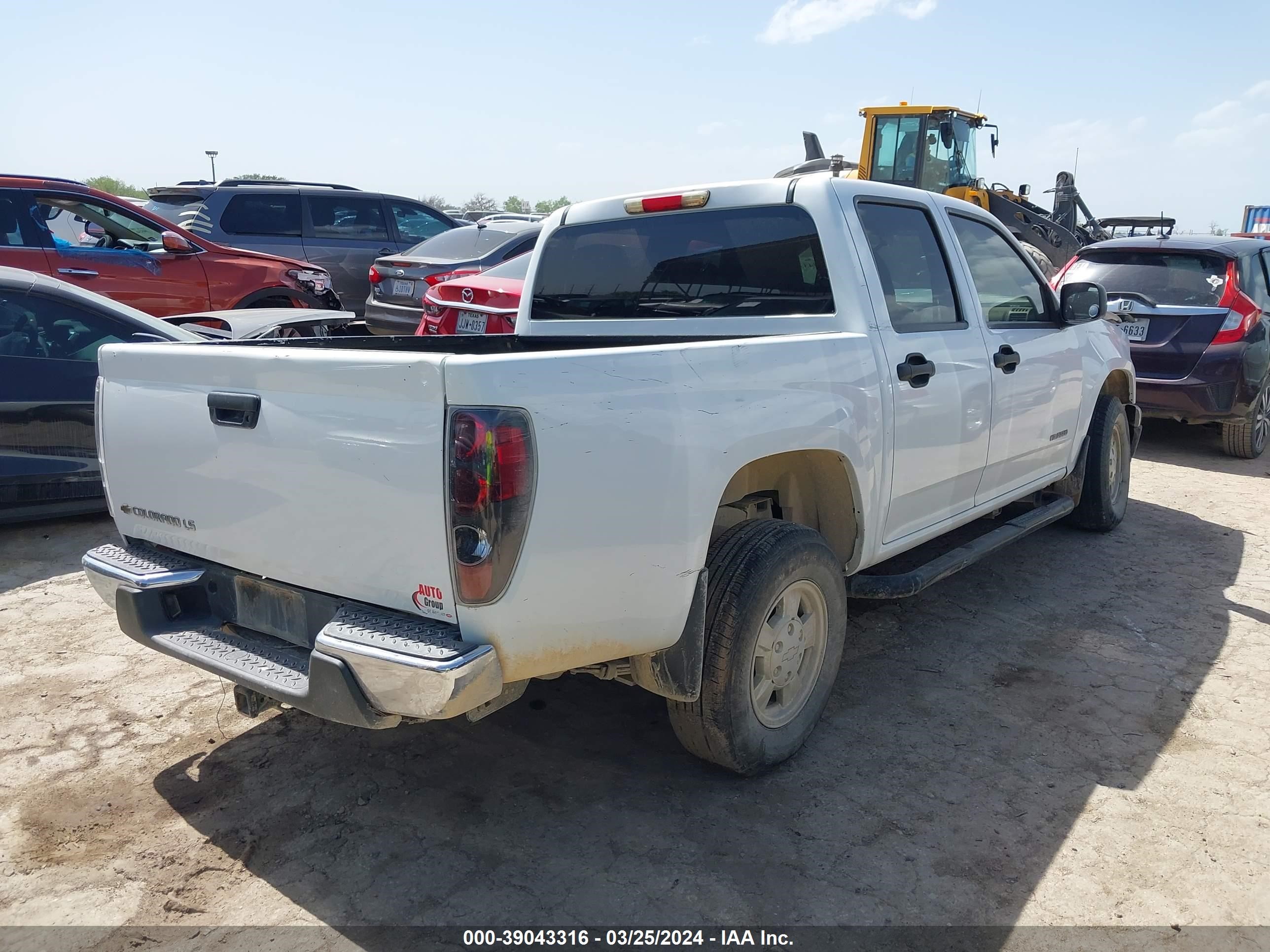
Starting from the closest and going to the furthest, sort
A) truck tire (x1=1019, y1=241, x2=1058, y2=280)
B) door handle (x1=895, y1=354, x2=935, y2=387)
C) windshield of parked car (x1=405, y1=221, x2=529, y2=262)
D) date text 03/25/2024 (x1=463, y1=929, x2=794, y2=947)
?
1. date text 03/25/2024 (x1=463, y1=929, x2=794, y2=947)
2. door handle (x1=895, y1=354, x2=935, y2=387)
3. windshield of parked car (x1=405, y1=221, x2=529, y2=262)
4. truck tire (x1=1019, y1=241, x2=1058, y2=280)

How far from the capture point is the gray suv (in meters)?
11.3

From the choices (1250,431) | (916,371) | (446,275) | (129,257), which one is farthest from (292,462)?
(1250,431)

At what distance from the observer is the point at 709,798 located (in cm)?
318

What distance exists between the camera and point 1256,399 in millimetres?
8188

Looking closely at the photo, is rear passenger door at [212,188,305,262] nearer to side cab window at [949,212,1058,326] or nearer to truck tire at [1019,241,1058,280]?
side cab window at [949,212,1058,326]

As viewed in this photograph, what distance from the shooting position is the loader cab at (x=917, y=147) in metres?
16.3

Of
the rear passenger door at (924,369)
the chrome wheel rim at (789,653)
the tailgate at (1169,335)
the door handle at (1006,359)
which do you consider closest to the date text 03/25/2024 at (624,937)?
the chrome wheel rim at (789,653)

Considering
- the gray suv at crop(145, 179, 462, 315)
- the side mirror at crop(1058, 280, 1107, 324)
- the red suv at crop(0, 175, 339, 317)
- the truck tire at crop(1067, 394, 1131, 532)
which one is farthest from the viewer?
the gray suv at crop(145, 179, 462, 315)

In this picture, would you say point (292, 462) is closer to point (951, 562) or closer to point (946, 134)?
point (951, 562)

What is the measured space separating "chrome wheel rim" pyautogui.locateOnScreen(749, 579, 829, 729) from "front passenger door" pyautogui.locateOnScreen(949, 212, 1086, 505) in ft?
4.59

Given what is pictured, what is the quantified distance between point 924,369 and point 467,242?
694cm

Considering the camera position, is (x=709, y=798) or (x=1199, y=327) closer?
(x=709, y=798)

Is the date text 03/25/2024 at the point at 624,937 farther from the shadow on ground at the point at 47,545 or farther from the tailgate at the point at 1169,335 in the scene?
the tailgate at the point at 1169,335

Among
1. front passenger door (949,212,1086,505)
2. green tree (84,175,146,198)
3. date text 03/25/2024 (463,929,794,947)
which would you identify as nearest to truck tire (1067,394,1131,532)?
front passenger door (949,212,1086,505)
